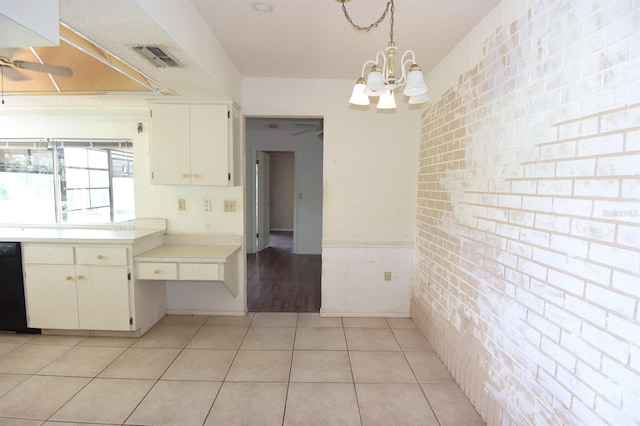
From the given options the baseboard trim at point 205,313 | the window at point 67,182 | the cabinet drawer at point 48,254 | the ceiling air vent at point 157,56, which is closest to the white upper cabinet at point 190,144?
the window at point 67,182

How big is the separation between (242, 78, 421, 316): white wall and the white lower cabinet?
1.87 m

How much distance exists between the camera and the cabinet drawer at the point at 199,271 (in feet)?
9.17

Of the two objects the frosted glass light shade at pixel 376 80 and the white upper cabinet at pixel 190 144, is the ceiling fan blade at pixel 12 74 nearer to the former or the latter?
the white upper cabinet at pixel 190 144

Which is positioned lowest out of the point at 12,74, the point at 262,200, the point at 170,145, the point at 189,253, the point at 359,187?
the point at 189,253

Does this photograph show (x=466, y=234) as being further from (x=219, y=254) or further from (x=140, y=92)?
(x=140, y=92)

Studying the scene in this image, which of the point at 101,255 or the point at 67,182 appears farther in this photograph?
the point at 67,182

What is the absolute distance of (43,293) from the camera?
8.99 ft

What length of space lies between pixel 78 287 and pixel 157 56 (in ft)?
6.96

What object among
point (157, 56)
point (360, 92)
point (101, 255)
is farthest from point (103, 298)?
point (360, 92)

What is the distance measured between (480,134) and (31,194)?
14.4 feet

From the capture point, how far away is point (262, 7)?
1.91 m

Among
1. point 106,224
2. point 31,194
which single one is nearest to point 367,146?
point 106,224

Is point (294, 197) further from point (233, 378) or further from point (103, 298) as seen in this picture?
point (233, 378)

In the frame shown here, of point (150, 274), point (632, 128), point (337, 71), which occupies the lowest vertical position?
point (150, 274)
